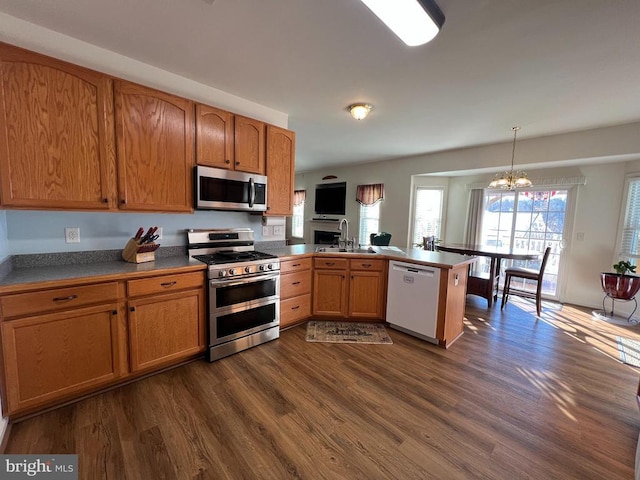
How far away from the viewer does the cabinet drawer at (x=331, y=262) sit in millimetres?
3090

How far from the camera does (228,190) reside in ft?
8.48

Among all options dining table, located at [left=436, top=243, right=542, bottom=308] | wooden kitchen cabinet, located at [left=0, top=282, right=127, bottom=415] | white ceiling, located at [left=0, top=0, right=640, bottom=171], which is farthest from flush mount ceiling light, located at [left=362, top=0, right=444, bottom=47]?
dining table, located at [left=436, top=243, right=542, bottom=308]

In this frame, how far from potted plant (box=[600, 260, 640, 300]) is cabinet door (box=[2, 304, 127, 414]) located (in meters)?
5.48

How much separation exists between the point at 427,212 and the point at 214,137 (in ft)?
15.0

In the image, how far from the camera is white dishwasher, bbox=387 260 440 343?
2682 millimetres

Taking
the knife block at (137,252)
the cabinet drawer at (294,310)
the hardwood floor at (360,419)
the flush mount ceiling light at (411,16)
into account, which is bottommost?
the hardwood floor at (360,419)

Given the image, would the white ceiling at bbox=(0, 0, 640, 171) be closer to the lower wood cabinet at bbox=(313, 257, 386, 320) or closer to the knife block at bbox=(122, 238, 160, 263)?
the knife block at bbox=(122, 238, 160, 263)

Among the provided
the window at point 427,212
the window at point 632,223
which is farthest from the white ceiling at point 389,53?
the window at point 427,212

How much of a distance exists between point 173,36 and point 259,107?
4.06ft

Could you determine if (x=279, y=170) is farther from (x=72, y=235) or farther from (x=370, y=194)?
(x=370, y=194)

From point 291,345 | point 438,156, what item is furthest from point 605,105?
point 291,345

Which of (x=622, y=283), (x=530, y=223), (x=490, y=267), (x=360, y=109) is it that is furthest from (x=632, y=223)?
(x=360, y=109)

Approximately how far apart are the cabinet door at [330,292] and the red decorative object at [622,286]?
3.56m

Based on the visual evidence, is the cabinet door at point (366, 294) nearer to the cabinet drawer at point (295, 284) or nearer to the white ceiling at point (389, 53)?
the cabinet drawer at point (295, 284)
